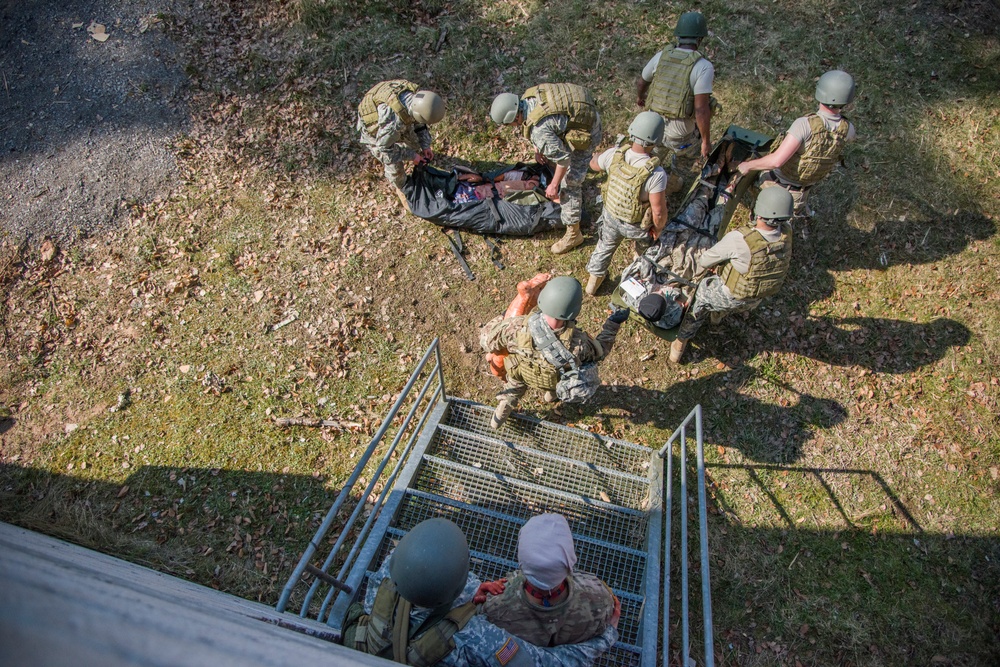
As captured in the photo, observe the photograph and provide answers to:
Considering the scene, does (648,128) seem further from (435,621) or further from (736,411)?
(435,621)

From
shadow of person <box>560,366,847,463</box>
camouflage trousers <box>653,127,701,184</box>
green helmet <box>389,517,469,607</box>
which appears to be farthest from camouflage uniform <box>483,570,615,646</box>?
camouflage trousers <box>653,127,701,184</box>

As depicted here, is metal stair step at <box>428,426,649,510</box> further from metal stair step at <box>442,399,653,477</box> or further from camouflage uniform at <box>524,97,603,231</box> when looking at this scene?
camouflage uniform at <box>524,97,603,231</box>

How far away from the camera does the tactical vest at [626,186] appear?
17.6 feet

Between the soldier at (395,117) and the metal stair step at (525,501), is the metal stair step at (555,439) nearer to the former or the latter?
the metal stair step at (525,501)

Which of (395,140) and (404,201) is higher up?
(395,140)

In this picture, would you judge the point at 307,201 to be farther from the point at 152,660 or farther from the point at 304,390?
the point at 152,660

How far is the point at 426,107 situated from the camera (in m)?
6.37

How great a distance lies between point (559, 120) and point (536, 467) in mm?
3815

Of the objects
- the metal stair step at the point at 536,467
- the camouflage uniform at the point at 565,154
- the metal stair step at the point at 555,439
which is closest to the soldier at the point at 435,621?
the metal stair step at the point at 536,467

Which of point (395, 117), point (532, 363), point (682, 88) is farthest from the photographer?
point (395, 117)

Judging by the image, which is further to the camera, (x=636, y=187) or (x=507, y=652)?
(x=636, y=187)

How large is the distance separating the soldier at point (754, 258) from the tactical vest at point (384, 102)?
152 inches

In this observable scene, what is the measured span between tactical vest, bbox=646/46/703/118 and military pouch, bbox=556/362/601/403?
11.4ft

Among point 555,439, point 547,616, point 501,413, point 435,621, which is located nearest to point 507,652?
point 547,616
